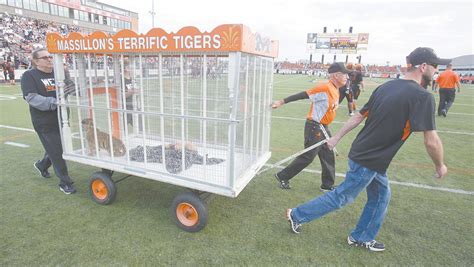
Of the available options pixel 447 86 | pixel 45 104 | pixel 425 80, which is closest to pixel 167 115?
pixel 45 104

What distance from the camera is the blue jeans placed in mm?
2664

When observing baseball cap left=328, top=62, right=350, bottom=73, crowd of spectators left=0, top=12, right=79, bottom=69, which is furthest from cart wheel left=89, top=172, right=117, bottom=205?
crowd of spectators left=0, top=12, right=79, bottom=69

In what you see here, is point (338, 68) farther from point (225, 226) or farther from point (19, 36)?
point (19, 36)

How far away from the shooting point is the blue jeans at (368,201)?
266cm

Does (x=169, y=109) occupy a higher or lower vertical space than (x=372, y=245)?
higher

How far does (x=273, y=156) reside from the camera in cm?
575

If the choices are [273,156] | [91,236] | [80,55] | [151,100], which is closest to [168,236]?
[91,236]

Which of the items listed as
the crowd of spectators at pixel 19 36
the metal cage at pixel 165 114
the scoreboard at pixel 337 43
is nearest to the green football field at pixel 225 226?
the metal cage at pixel 165 114

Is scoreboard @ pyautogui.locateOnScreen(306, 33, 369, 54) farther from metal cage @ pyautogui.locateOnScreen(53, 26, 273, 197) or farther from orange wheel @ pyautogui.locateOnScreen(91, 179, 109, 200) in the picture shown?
orange wheel @ pyautogui.locateOnScreen(91, 179, 109, 200)

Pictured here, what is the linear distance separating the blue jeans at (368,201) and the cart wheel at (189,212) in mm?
1077

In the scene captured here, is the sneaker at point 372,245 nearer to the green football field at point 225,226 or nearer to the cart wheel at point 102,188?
the green football field at point 225,226

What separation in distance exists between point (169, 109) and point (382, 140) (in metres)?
2.42

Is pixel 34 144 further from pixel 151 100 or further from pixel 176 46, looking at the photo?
pixel 176 46

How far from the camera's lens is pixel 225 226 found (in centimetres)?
319
